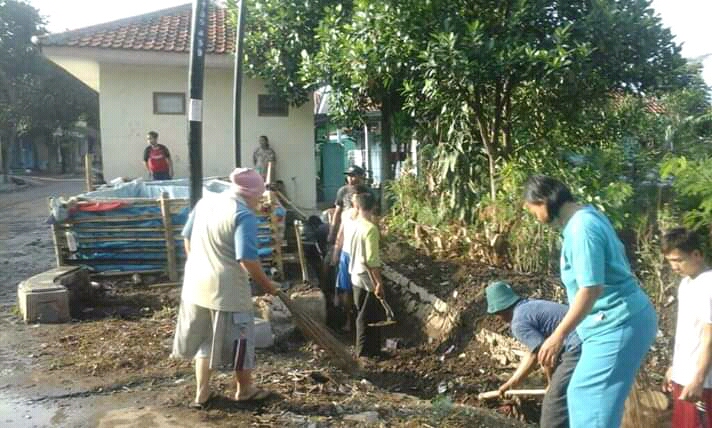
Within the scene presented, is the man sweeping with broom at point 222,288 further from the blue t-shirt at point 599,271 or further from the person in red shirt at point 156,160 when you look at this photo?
the person in red shirt at point 156,160

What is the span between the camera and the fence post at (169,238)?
304 inches

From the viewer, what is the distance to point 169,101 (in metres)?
12.4

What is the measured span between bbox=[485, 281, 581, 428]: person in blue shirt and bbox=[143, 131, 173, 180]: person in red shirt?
8564 mm

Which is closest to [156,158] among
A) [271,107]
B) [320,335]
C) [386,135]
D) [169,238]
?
[271,107]

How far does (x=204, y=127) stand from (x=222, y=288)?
9.08 metres

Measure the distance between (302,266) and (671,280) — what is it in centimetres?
401

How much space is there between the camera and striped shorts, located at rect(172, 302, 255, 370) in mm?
4113

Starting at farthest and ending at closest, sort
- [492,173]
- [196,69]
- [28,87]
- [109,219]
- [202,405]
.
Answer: [28,87] → [492,173] → [109,219] → [196,69] → [202,405]

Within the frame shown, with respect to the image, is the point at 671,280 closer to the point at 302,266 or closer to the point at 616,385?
the point at 616,385

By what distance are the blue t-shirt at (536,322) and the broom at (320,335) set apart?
1.52 meters

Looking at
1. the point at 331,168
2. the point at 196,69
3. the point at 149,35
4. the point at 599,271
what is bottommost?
the point at 599,271

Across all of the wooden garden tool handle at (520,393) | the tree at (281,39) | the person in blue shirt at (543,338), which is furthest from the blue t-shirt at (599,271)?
the tree at (281,39)

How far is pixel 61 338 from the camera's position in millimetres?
5840

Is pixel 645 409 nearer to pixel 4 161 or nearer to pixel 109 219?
pixel 109 219
